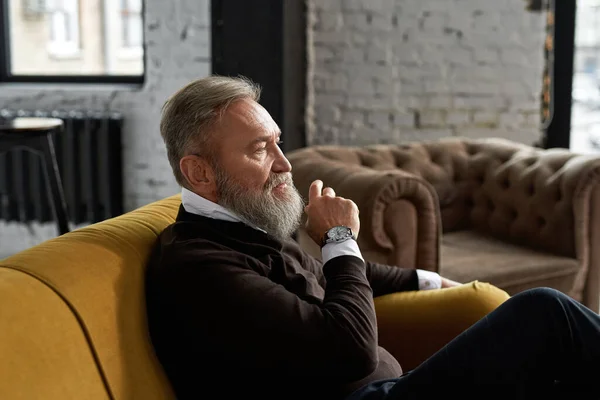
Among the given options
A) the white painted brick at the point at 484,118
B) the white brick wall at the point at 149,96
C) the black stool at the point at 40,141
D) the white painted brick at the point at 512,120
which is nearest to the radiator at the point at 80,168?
the white brick wall at the point at 149,96

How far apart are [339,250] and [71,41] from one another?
10.8 ft

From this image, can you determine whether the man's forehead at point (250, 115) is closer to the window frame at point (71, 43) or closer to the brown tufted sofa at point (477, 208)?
the brown tufted sofa at point (477, 208)

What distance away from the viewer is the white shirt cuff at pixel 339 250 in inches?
61.1

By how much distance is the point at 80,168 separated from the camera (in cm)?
416

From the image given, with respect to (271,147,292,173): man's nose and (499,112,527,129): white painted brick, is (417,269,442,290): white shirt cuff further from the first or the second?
(499,112,527,129): white painted brick

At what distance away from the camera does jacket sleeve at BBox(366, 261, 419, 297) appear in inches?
79.1

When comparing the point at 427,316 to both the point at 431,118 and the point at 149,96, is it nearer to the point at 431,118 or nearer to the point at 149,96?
the point at 431,118

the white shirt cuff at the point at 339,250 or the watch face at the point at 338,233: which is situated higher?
the watch face at the point at 338,233

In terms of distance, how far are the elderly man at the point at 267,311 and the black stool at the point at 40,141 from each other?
163 centimetres

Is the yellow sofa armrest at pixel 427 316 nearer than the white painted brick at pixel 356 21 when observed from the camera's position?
Yes

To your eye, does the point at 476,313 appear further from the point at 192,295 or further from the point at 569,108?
the point at 569,108

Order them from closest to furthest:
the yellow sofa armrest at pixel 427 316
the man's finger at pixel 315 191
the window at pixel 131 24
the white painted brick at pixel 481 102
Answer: the man's finger at pixel 315 191 < the yellow sofa armrest at pixel 427 316 < the white painted brick at pixel 481 102 < the window at pixel 131 24

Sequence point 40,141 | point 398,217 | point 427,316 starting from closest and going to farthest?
point 427,316
point 398,217
point 40,141

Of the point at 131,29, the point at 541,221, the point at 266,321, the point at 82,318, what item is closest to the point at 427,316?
the point at 266,321
